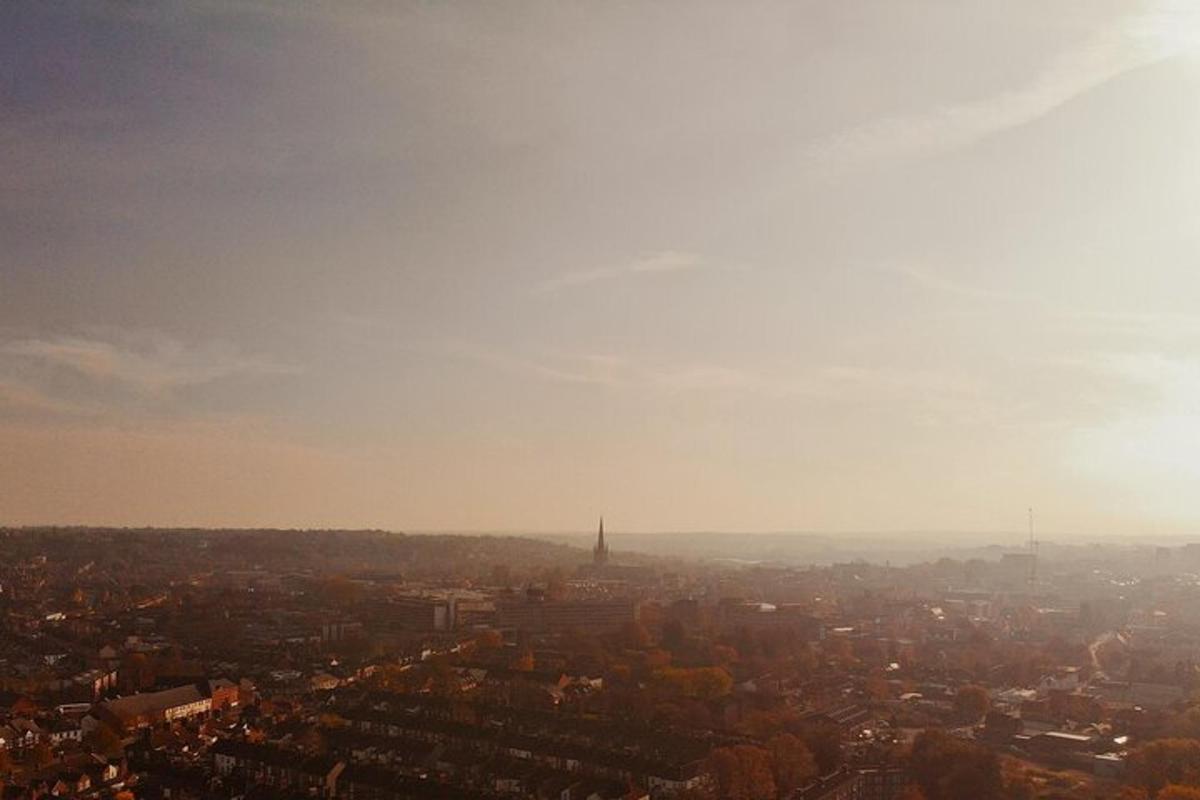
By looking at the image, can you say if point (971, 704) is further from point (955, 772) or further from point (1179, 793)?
point (1179, 793)

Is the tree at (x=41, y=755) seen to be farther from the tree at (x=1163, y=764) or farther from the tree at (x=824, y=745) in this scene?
the tree at (x=1163, y=764)

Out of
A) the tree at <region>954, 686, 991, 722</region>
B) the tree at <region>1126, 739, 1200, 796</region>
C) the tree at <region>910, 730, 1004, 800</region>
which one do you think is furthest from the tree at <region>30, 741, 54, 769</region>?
the tree at <region>954, 686, 991, 722</region>

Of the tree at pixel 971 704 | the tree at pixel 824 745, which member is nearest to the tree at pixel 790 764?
the tree at pixel 824 745

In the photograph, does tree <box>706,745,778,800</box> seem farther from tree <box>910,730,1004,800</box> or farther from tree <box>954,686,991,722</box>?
tree <box>954,686,991,722</box>

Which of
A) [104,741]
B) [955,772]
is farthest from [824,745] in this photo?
[104,741]

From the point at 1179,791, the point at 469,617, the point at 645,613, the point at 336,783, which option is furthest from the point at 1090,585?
the point at 336,783

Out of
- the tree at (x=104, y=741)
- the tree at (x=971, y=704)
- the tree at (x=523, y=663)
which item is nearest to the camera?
the tree at (x=104, y=741)
